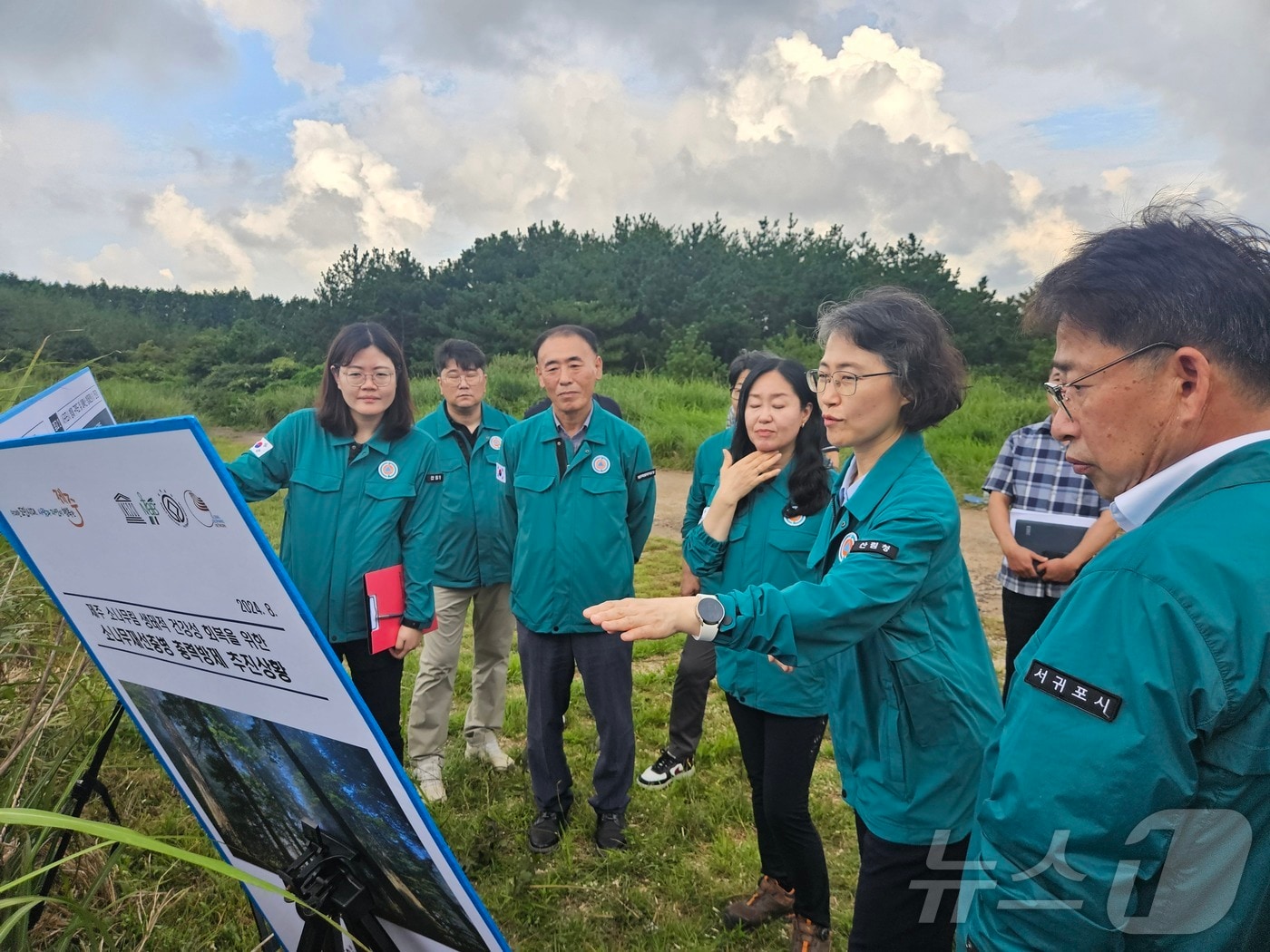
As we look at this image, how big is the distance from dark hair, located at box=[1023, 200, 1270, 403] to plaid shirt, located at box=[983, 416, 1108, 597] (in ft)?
8.51

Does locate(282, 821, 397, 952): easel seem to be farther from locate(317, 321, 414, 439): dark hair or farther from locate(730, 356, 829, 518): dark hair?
locate(317, 321, 414, 439): dark hair

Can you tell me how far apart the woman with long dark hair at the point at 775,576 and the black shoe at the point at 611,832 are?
545 millimetres

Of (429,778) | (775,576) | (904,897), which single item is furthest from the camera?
(429,778)

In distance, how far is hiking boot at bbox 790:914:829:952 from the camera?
7.86 feet

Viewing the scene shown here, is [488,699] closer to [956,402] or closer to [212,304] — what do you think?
[956,402]

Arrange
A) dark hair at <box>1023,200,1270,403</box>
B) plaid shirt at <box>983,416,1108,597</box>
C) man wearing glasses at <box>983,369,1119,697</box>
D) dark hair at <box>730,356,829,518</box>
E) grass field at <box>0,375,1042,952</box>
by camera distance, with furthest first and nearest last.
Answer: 1. plaid shirt at <box>983,416,1108,597</box>
2. man wearing glasses at <box>983,369,1119,697</box>
3. dark hair at <box>730,356,829,518</box>
4. grass field at <box>0,375,1042,952</box>
5. dark hair at <box>1023,200,1270,403</box>

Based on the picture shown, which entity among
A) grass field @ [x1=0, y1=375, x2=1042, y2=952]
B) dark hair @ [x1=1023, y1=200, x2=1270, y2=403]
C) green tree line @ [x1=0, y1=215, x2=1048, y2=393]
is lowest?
grass field @ [x1=0, y1=375, x2=1042, y2=952]

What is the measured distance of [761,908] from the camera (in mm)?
2643

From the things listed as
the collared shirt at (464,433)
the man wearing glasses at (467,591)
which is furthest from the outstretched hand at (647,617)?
the collared shirt at (464,433)

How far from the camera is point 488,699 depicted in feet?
12.6

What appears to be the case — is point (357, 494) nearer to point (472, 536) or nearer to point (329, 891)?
point (472, 536)

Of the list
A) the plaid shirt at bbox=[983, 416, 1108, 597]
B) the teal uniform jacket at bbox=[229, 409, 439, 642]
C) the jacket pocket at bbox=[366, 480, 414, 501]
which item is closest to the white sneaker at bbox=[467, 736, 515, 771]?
the teal uniform jacket at bbox=[229, 409, 439, 642]

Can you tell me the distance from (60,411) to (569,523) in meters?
1.68

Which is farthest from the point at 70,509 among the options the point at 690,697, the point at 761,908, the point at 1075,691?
the point at 690,697
